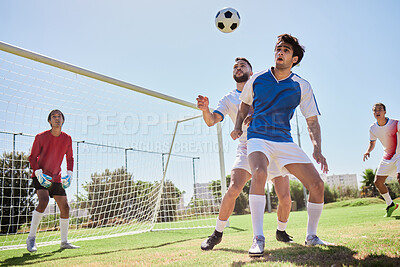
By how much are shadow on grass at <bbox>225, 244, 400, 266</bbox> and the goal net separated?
428 cm

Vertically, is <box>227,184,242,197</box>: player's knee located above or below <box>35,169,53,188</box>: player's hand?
below

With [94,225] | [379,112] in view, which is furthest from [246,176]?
[94,225]

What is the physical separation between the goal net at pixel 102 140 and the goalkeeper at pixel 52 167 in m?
0.99

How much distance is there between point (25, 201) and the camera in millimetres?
9672

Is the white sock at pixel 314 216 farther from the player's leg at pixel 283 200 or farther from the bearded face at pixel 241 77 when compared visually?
the bearded face at pixel 241 77

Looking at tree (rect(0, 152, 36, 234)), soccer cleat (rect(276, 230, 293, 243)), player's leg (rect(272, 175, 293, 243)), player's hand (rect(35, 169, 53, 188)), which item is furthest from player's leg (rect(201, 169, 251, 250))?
tree (rect(0, 152, 36, 234))

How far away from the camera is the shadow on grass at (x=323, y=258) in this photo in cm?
210

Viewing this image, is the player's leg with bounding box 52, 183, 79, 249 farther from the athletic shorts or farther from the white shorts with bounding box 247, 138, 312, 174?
the white shorts with bounding box 247, 138, 312, 174

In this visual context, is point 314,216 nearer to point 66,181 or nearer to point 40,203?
point 66,181

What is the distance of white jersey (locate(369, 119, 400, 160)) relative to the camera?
674cm

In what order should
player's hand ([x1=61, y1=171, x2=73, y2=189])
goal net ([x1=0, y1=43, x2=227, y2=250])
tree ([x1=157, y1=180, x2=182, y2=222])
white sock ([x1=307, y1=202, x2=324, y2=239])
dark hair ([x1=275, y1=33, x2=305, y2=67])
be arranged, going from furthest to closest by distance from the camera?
1. tree ([x1=157, y1=180, x2=182, y2=222])
2. goal net ([x1=0, y1=43, x2=227, y2=250])
3. player's hand ([x1=61, y1=171, x2=73, y2=189])
4. dark hair ([x1=275, y1=33, x2=305, y2=67])
5. white sock ([x1=307, y1=202, x2=324, y2=239])

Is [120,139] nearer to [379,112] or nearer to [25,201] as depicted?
[25,201]

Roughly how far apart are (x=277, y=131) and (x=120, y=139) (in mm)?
7097

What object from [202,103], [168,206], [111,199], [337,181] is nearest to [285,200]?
[202,103]
